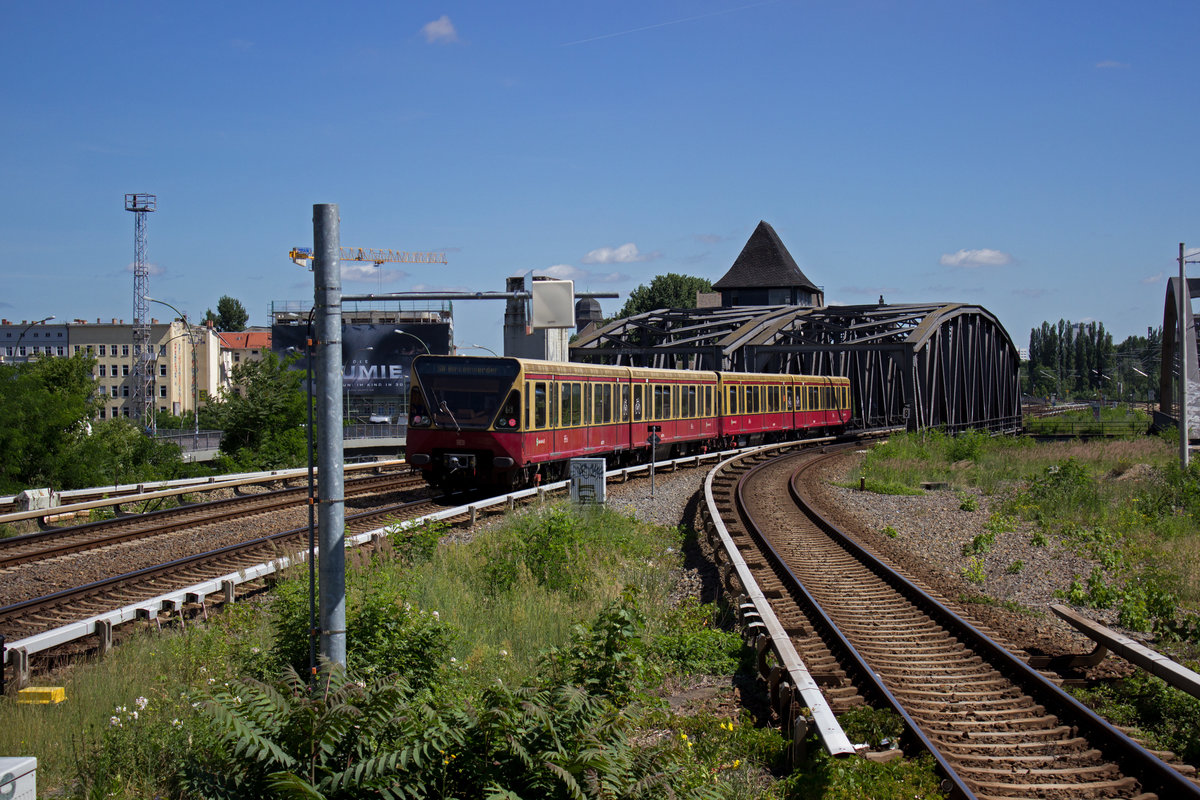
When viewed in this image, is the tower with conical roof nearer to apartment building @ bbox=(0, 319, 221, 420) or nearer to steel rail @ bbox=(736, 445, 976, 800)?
apartment building @ bbox=(0, 319, 221, 420)

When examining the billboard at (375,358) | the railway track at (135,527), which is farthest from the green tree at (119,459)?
the billboard at (375,358)

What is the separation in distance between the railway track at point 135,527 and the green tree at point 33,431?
23.2 feet

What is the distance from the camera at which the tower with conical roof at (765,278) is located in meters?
88.9

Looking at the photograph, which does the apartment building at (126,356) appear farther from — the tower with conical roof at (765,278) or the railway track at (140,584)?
the railway track at (140,584)

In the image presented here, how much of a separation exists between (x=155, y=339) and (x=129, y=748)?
104524 mm

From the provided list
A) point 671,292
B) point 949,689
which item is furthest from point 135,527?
point 671,292

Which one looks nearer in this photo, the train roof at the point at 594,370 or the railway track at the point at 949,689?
the railway track at the point at 949,689

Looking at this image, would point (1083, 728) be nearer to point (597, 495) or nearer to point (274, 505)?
point (597, 495)

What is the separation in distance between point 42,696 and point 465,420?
39.6 feet

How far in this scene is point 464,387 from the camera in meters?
19.0

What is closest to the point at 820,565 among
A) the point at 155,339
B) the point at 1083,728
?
the point at 1083,728

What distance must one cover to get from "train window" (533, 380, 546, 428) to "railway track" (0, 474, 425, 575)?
4207 mm

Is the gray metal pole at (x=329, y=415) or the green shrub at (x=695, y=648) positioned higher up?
the gray metal pole at (x=329, y=415)

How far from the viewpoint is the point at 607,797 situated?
166 inches
